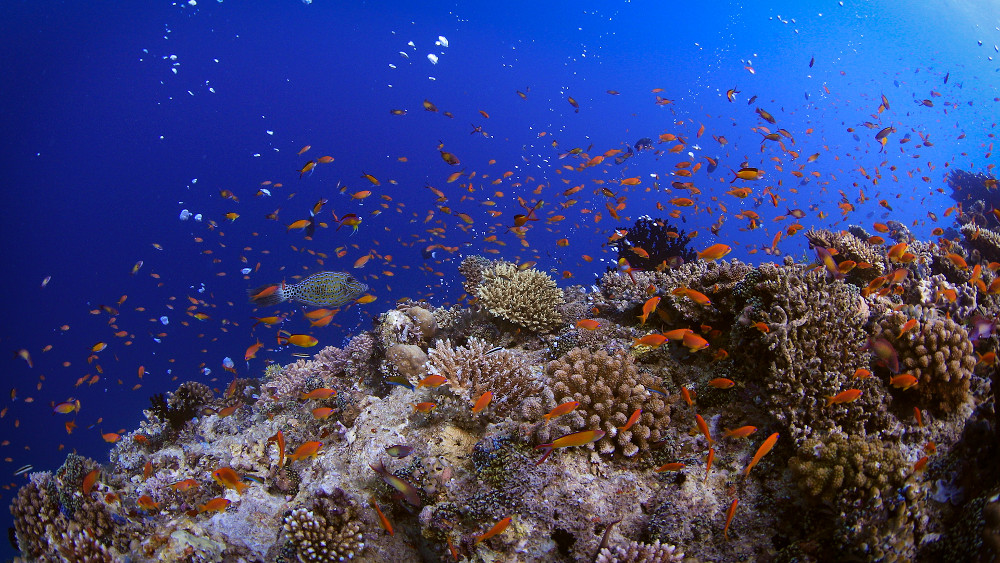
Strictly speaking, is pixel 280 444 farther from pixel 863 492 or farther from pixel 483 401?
pixel 863 492

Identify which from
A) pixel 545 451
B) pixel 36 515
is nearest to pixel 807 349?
pixel 545 451

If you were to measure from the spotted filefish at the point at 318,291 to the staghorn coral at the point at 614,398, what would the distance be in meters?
4.53

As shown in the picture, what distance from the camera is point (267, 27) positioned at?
66812 mm

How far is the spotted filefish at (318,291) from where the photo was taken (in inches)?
284

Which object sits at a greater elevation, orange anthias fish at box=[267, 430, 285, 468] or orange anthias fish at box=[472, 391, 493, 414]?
orange anthias fish at box=[472, 391, 493, 414]

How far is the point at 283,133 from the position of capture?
72.4 meters

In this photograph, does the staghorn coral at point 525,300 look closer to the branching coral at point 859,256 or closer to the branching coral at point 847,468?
the branching coral at point 847,468

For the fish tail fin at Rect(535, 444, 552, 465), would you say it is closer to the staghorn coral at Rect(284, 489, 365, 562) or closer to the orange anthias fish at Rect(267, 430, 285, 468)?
the staghorn coral at Rect(284, 489, 365, 562)

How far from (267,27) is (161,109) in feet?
72.6

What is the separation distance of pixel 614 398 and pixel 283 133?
276 ft

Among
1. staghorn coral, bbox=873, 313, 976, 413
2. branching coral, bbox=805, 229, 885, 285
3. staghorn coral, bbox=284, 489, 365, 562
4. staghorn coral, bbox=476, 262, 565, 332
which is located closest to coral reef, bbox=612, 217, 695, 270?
branching coral, bbox=805, 229, 885, 285

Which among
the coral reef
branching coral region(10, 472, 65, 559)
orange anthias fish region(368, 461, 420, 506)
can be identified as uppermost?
the coral reef

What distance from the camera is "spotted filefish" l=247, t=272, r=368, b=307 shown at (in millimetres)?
7211

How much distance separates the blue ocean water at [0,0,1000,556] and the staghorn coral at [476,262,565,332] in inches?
1412
